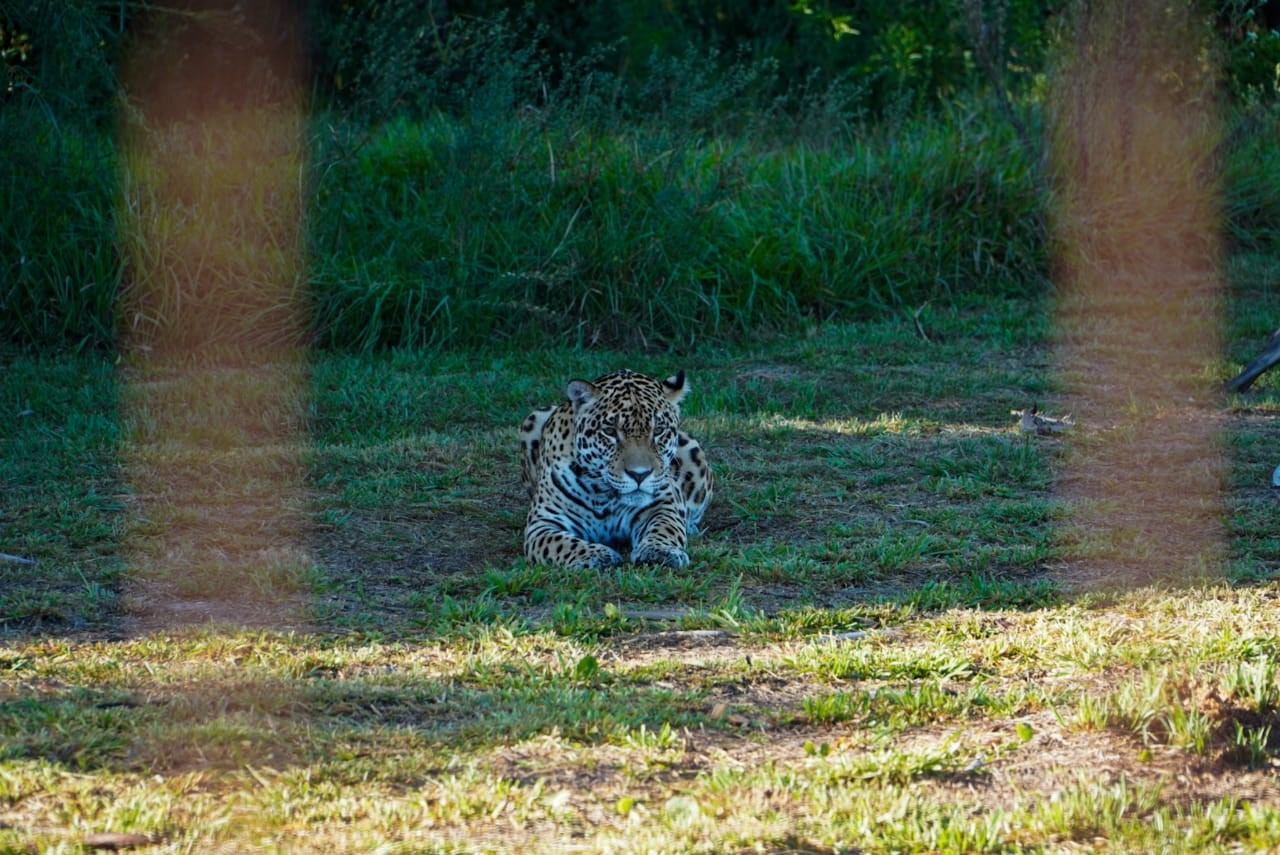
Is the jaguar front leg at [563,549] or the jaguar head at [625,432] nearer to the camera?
the jaguar front leg at [563,549]

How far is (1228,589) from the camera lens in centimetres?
644

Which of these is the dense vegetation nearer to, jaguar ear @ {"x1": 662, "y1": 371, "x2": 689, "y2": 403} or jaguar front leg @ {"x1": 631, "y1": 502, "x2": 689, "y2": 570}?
jaguar ear @ {"x1": 662, "y1": 371, "x2": 689, "y2": 403}

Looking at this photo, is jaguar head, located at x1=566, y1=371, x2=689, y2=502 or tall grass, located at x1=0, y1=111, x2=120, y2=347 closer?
jaguar head, located at x1=566, y1=371, x2=689, y2=502

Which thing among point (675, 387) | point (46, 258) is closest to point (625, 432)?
point (675, 387)

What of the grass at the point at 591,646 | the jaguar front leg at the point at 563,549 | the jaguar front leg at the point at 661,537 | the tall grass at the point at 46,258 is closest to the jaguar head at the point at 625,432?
the jaguar front leg at the point at 661,537

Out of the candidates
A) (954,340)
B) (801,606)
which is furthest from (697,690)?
(954,340)

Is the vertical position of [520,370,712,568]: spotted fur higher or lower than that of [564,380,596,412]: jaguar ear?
lower

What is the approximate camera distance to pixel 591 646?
572 cm

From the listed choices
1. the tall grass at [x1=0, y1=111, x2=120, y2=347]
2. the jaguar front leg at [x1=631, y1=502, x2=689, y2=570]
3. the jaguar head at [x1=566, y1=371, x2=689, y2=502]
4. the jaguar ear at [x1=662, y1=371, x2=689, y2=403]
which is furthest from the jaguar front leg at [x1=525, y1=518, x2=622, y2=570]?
the tall grass at [x1=0, y1=111, x2=120, y2=347]

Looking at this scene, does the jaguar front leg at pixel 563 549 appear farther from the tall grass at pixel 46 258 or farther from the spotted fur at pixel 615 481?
the tall grass at pixel 46 258

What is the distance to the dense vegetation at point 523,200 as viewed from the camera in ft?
38.9

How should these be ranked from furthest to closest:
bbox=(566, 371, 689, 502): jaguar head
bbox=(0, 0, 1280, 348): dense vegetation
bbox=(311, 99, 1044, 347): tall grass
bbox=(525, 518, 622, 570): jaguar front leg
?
bbox=(311, 99, 1044, 347): tall grass, bbox=(0, 0, 1280, 348): dense vegetation, bbox=(566, 371, 689, 502): jaguar head, bbox=(525, 518, 622, 570): jaguar front leg

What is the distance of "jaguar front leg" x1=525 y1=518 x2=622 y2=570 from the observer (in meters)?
7.04

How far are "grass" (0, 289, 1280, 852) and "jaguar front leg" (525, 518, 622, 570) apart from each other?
143mm
